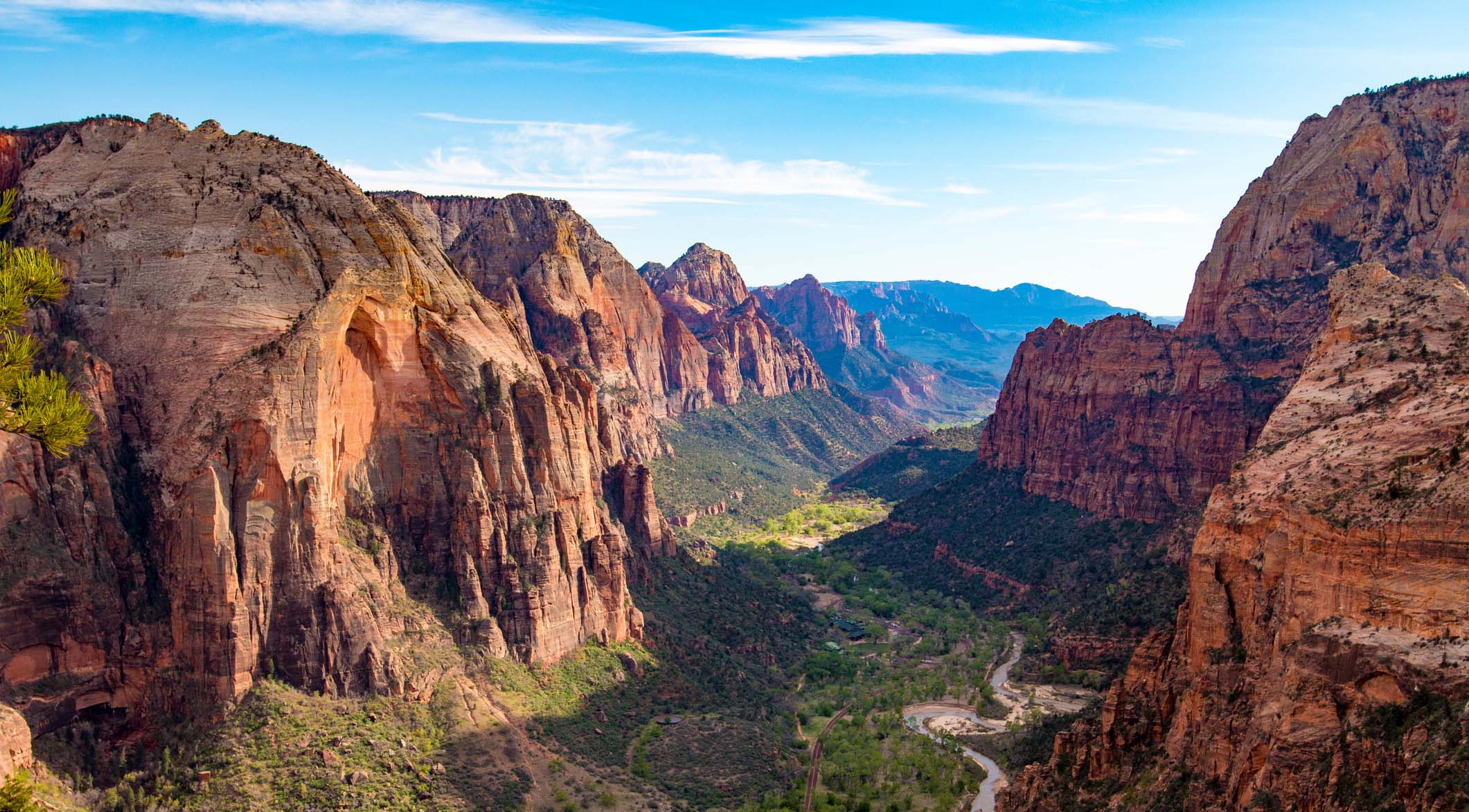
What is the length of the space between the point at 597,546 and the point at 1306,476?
52.6 m

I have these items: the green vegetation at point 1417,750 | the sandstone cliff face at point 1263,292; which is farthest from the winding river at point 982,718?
the green vegetation at point 1417,750

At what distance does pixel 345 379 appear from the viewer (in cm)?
6694

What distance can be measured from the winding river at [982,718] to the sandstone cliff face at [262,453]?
2842 centimetres

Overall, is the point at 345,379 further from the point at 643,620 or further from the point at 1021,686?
the point at 1021,686

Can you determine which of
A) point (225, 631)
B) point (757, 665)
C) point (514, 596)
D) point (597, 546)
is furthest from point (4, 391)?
point (757, 665)

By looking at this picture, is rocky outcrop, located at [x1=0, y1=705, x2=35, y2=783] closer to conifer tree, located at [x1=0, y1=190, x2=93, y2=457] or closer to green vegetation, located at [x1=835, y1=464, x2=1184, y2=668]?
conifer tree, located at [x1=0, y1=190, x2=93, y2=457]

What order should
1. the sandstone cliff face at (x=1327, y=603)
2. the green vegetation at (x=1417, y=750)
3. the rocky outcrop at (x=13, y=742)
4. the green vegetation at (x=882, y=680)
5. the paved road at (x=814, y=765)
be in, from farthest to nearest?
1. the green vegetation at (x=882, y=680)
2. the paved road at (x=814, y=765)
3. the rocky outcrop at (x=13, y=742)
4. the sandstone cliff face at (x=1327, y=603)
5. the green vegetation at (x=1417, y=750)

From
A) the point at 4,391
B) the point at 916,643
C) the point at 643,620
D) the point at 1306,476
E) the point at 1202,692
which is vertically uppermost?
the point at 4,391

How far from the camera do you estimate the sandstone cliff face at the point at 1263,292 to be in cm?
10919

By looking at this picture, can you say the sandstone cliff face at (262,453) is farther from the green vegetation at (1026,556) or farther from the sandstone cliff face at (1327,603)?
the green vegetation at (1026,556)

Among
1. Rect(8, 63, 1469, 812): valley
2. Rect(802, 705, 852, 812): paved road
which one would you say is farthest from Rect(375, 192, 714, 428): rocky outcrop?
Rect(802, 705, 852, 812): paved road

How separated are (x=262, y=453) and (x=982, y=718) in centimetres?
5944

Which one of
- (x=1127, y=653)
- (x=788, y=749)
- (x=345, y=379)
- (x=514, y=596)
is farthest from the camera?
(x=1127, y=653)

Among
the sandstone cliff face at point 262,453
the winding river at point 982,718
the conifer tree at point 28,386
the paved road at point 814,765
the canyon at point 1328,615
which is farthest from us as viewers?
the paved road at point 814,765
